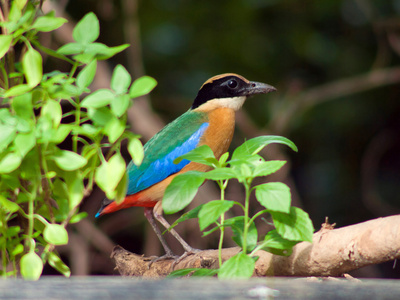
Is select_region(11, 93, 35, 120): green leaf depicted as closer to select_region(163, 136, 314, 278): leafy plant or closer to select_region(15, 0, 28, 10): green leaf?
select_region(15, 0, 28, 10): green leaf

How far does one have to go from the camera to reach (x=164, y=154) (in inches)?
150

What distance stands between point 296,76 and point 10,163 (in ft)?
18.0

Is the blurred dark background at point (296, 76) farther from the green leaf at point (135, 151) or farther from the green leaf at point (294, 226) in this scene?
the green leaf at point (135, 151)

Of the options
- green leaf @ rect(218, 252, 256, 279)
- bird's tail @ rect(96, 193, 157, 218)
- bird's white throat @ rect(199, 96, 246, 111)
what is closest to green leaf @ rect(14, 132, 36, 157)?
green leaf @ rect(218, 252, 256, 279)

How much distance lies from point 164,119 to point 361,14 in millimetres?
2380

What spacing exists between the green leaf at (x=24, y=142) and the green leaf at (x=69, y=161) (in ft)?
0.28

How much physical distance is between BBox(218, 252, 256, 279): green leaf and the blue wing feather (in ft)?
6.10

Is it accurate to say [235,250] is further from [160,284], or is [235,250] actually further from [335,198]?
[335,198]

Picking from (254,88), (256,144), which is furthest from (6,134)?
(254,88)

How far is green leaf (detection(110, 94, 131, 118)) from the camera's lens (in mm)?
1670

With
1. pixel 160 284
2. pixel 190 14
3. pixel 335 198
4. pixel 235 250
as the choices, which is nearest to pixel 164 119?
pixel 190 14

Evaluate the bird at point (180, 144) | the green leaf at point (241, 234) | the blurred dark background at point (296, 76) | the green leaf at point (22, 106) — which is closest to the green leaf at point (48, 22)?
the green leaf at point (22, 106)

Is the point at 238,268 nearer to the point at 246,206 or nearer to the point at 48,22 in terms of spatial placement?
the point at 246,206

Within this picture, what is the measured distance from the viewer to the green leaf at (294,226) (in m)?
2.00
